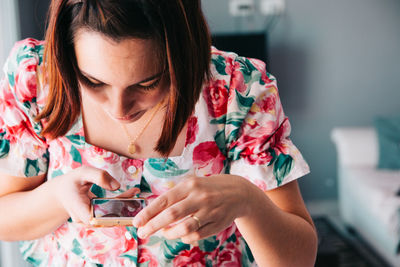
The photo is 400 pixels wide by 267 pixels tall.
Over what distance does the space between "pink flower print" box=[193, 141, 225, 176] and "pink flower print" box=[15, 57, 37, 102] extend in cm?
31

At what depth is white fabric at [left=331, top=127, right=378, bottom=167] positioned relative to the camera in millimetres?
3324

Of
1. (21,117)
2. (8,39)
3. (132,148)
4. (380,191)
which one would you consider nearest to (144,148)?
(132,148)

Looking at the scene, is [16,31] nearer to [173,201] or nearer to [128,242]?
[128,242]

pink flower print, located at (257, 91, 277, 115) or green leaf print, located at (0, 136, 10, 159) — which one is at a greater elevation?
pink flower print, located at (257, 91, 277, 115)

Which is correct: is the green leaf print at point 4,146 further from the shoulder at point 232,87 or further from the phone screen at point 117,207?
the shoulder at point 232,87

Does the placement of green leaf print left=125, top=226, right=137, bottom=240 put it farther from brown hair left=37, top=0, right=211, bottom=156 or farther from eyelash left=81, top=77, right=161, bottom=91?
eyelash left=81, top=77, right=161, bottom=91

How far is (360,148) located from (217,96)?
9.46ft

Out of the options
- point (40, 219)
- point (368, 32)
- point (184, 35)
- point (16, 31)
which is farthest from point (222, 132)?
point (368, 32)

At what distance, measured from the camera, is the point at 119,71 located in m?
0.58

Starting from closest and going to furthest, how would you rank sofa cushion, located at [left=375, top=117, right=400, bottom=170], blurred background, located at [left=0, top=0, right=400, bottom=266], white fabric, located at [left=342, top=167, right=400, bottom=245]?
1. white fabric, located at [left=342, top=167, right=400, bottom=245]
2. sofa cushion, located at [left=375, top=117, right=400, bottom=170]
3. blurred background, located at [left=0, top=0, right=400, bottom=266]

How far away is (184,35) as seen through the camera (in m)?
0.62

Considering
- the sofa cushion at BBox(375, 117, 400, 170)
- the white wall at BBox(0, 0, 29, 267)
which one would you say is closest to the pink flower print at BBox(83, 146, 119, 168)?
the white wall at BBox(0, 0, 29, 267)

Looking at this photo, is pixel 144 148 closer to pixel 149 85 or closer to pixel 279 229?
pixel 149 85

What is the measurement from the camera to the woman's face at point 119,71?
578 millimetres
